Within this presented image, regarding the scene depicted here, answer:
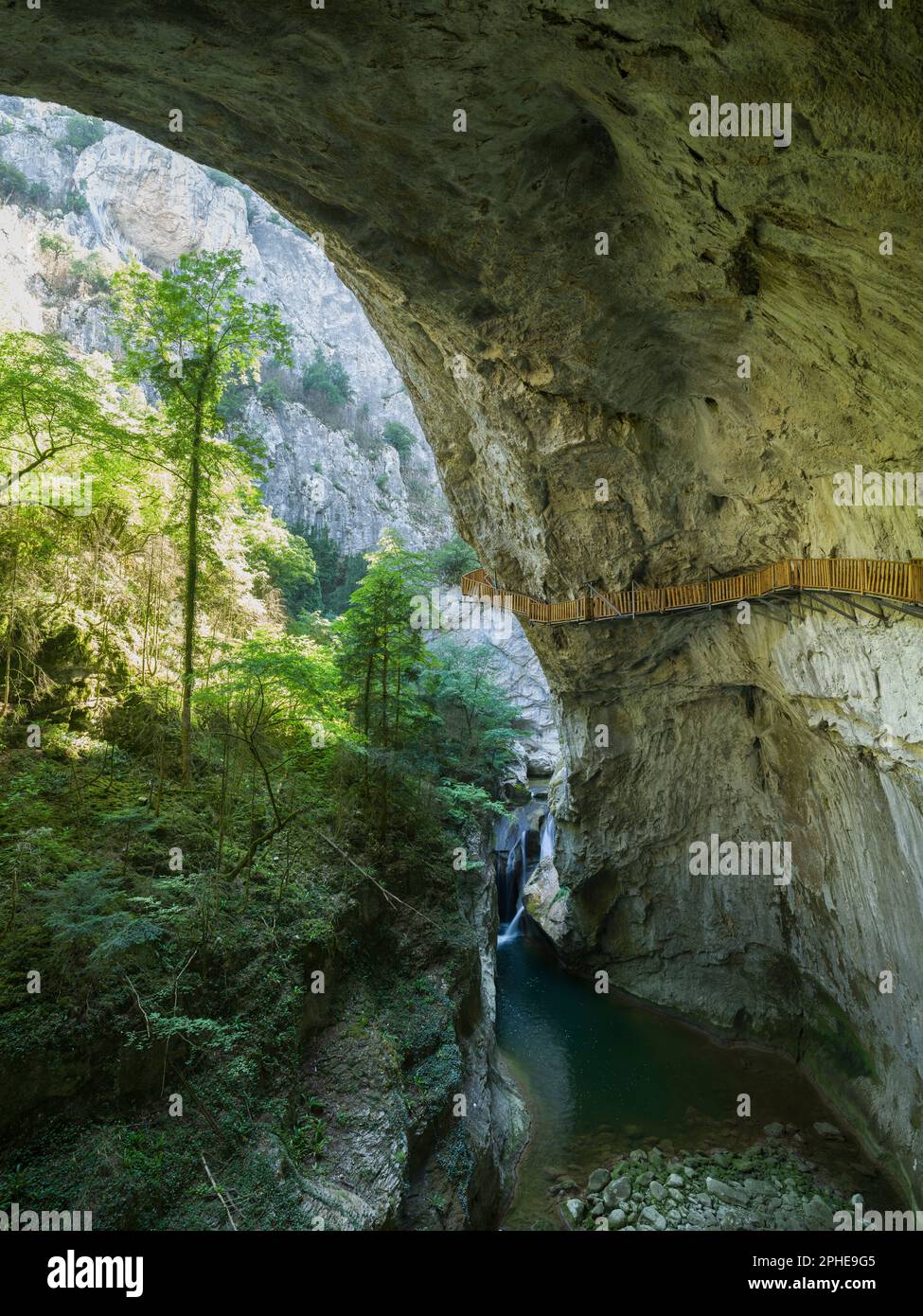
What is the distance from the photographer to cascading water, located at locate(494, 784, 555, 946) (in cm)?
2003

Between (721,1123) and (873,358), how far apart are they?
12409 millimetres

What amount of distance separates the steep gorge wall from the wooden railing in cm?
41

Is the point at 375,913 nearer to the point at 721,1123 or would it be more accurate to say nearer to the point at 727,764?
the point at 721,1123

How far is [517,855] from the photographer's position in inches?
844

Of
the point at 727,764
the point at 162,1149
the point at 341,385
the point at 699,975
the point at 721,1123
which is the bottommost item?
the point at 721,1123
